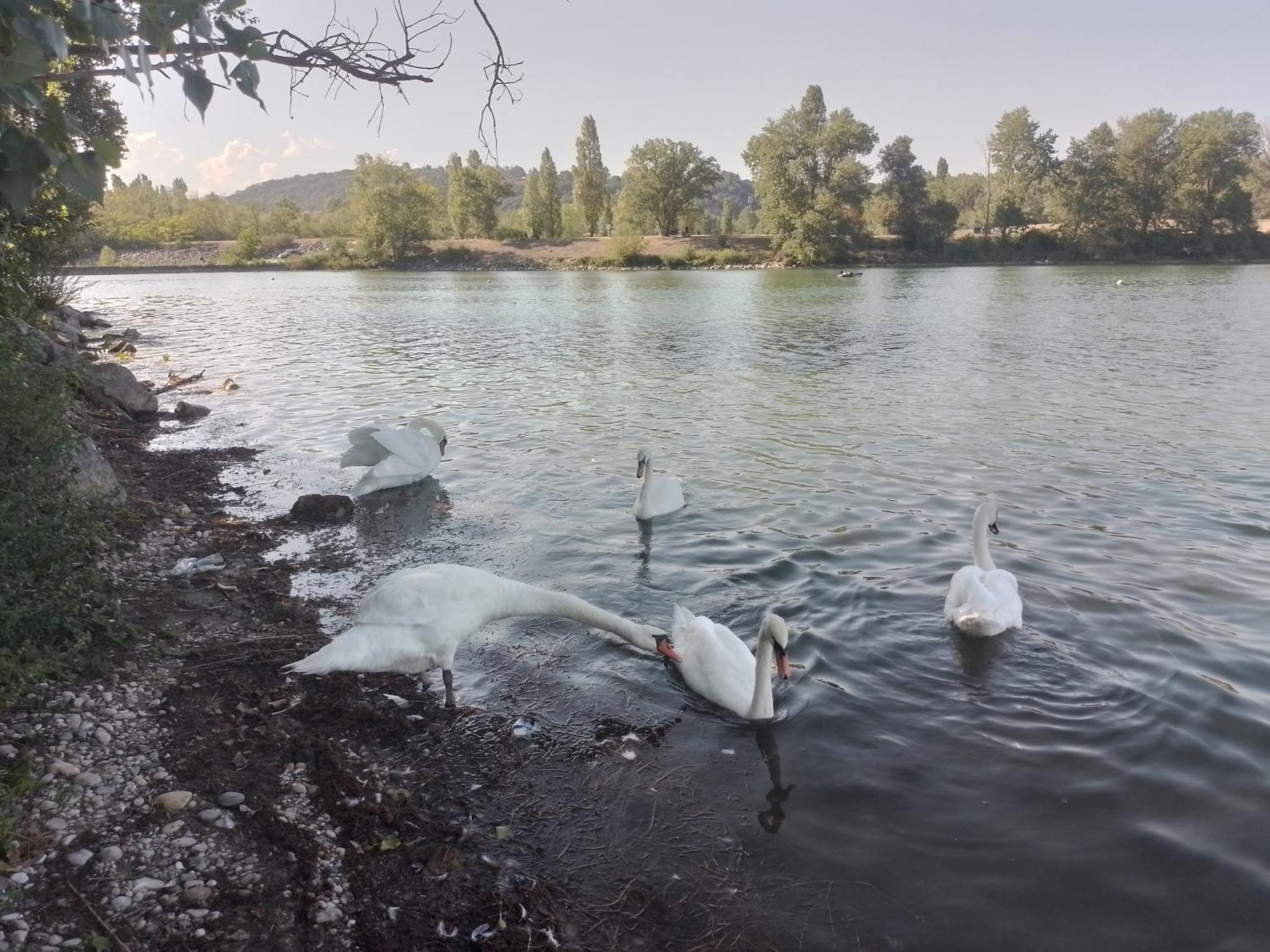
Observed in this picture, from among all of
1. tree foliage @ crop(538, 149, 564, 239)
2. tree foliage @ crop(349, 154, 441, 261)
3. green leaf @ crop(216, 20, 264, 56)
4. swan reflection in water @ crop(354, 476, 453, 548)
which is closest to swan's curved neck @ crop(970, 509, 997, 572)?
swan reflection in water @ crop(354, 476, 453, 548)

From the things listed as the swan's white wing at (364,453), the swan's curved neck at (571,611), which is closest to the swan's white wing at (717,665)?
the swan's curved neck at (571,611)

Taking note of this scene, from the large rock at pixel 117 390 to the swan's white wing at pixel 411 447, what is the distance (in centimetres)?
699

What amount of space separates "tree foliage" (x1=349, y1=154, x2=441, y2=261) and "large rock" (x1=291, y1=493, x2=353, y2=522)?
9820 cm

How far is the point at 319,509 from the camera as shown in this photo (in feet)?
34.0

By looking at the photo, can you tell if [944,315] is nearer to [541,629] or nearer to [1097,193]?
[541,629]

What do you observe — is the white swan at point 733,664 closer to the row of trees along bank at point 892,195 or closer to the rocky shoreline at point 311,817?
the rocky shoreline at point 311,817

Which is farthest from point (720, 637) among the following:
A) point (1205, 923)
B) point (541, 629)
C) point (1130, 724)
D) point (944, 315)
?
point (944, 315)

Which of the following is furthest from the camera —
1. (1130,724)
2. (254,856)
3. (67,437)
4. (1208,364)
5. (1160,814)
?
(1208,364)

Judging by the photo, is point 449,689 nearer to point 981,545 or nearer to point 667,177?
point 981,545

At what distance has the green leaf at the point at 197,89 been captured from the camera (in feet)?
9.50

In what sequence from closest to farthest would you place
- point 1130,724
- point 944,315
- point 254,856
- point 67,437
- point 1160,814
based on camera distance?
point 254,856 < point 1160,814 < point 1130,724 < point 67,437 < point 944,315

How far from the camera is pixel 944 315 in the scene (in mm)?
36375

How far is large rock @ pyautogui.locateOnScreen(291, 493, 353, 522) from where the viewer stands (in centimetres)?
1034

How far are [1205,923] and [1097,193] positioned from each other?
339ft
